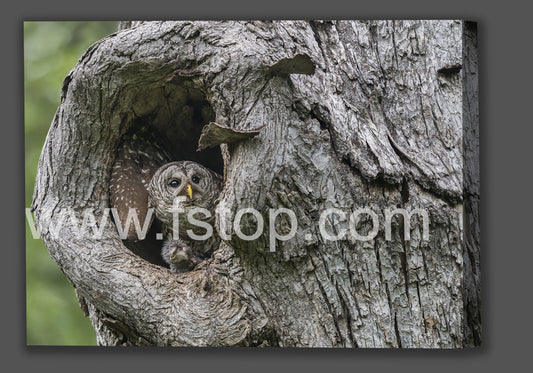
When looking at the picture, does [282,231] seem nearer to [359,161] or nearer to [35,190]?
[359,161]

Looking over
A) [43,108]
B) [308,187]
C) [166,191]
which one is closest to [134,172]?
[166,191]

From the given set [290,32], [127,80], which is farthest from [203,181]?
[290,32]

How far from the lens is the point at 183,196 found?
287cm

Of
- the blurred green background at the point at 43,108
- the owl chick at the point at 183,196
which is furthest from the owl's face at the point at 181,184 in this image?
the blurred green background at the point at 43,108

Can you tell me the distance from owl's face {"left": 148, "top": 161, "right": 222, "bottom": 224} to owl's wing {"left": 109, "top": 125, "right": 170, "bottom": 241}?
0.07m

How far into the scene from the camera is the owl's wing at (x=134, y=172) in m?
2.77

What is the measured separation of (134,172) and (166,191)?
0.18 meters

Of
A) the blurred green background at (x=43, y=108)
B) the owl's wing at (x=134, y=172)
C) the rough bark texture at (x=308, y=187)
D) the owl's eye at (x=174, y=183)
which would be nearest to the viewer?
the rough bark texture at (x=308, y=187)

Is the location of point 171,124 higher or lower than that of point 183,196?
higher

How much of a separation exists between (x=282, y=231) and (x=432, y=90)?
902 mm

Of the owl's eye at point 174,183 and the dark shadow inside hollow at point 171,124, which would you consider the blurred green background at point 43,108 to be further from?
the owl's eye at point 174,183

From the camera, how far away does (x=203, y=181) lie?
9.48ft

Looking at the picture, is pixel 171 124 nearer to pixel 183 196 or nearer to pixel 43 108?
pixel 183 196

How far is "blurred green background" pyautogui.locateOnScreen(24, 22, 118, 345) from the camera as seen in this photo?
104 inches
